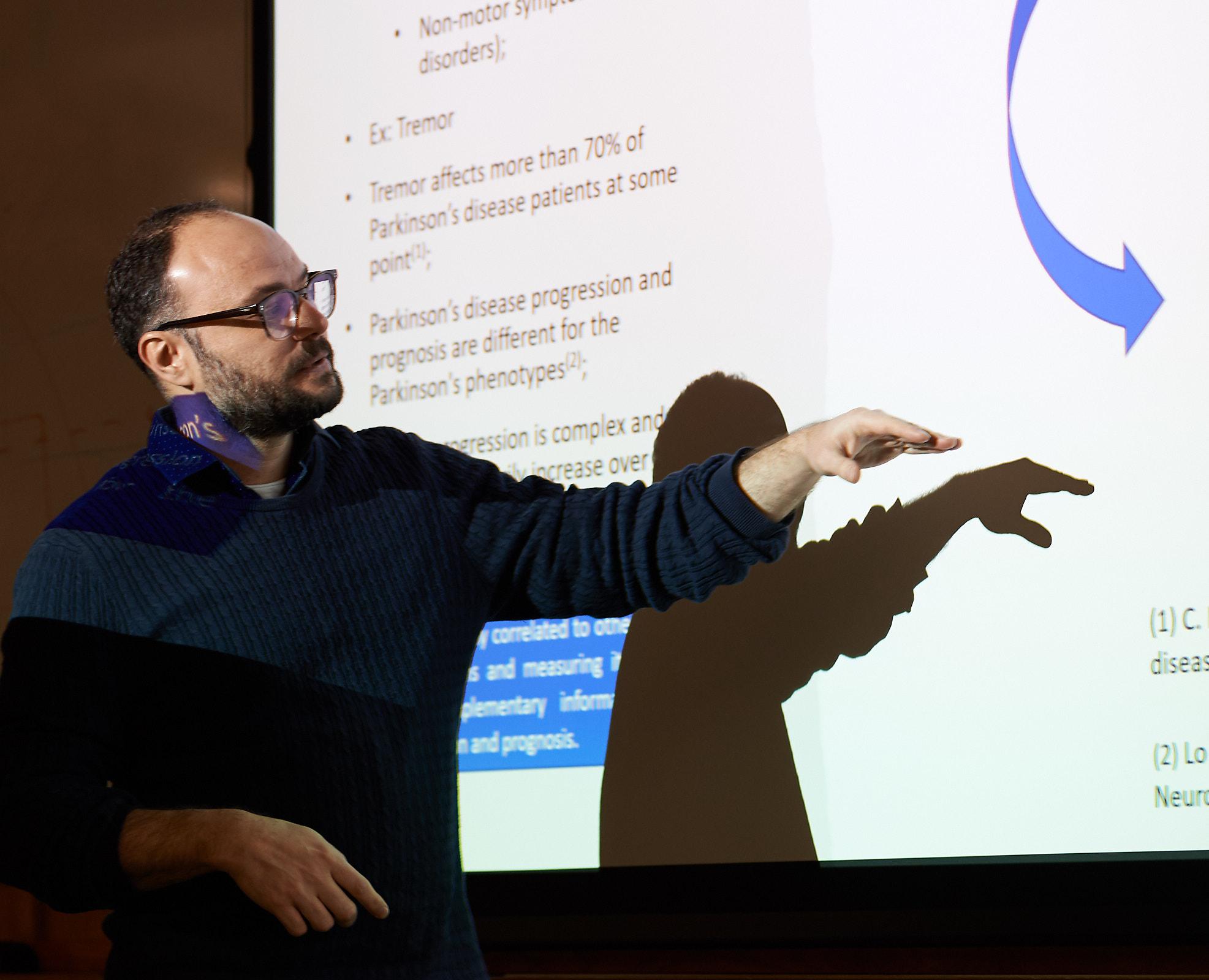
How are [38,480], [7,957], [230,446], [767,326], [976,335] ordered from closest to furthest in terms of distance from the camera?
[230,446], [976,335], [767,326], [7,957], [38,480]

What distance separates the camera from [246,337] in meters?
1.40

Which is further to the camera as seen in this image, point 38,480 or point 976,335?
point 38,480

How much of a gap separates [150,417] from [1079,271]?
185 cm

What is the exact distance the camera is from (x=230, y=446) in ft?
4.58

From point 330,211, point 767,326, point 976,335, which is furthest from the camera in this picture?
point 330,211

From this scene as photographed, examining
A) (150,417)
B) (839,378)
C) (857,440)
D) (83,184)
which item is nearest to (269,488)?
(857,440)

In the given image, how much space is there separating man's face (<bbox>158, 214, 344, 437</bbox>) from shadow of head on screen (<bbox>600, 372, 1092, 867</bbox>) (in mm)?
623

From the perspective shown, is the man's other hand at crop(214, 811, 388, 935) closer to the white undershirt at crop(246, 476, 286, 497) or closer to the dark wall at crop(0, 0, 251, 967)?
the white undershirt at crop(246, 476, 286, 497)

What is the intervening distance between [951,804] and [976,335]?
1.92ft

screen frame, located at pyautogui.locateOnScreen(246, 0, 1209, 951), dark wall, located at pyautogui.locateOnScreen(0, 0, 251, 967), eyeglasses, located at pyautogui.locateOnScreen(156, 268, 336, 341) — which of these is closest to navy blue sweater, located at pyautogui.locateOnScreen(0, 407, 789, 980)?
eyeglasses, located at pyautogui.locateOnScreen(156, 268, 336, 341)

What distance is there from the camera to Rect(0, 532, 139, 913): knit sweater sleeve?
110cm

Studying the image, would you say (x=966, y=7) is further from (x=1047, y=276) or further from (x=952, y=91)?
(x=1047, y=276)

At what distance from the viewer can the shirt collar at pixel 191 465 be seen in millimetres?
1337

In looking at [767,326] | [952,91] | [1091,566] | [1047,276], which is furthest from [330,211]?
[1091,566]
